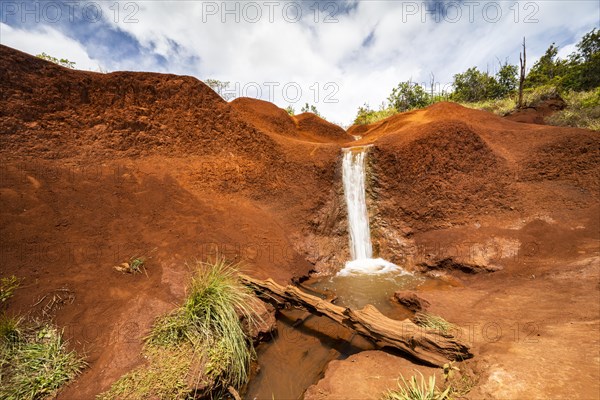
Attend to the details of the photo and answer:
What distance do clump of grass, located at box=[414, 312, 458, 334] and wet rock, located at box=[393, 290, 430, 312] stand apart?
0.62 m

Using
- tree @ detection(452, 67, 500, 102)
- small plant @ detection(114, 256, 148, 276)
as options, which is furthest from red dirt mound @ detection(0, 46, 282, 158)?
tree @ detection(452, 67, 500, 102)

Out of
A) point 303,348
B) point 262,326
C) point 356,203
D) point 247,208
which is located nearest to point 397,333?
point 303,348

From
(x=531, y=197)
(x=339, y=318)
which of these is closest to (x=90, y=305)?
(x=339, y=318)

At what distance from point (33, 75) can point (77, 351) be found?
785cm

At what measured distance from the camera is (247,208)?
28.8ft

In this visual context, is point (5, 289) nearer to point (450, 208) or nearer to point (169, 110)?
point (169, 110)

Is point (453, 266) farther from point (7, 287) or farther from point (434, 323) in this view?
point (7, 287)

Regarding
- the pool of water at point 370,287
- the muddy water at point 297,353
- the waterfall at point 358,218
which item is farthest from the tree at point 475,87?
the muddy water at point 297,353

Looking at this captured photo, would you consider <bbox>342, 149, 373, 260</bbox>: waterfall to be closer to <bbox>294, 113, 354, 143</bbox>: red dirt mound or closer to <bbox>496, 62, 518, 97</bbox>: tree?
<bbox>294, 113, 354, 143</bbox>: red dirt mound

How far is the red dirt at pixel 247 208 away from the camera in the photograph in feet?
12.9

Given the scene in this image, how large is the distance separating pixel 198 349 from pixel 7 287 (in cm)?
308

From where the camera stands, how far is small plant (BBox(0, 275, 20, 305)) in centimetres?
365

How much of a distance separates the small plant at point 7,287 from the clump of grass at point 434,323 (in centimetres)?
640

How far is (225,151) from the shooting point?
10.1 m
